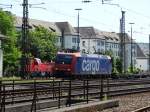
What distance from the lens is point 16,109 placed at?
18688 millimetres

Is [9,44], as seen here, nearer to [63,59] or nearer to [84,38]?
[63,59]

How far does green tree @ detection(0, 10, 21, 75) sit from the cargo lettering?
22.8 meters

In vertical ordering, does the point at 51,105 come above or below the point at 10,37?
below

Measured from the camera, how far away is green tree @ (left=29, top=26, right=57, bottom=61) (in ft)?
358

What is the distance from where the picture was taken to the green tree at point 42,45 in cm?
Answer: 10924

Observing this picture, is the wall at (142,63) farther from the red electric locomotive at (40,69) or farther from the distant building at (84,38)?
the red electric locomotive at (40,69)

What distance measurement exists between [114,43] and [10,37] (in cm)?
8315

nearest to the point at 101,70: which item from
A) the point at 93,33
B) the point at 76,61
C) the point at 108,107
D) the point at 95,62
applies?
the point at 95,62

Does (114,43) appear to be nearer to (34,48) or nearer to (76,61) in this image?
(34,48)

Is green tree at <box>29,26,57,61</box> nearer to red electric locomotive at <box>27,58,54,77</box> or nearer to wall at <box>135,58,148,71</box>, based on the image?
red electric locomotive at <box>27,58,54,77</box>

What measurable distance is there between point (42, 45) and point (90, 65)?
48494 millimetres

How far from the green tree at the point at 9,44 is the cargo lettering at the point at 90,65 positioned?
74.7 ft

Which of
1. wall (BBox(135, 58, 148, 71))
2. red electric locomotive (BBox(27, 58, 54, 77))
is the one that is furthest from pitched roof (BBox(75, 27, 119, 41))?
red electric locomotive (BBox(27, 58, 54, 77))

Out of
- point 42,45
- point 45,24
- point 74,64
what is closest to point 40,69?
point 74,64
